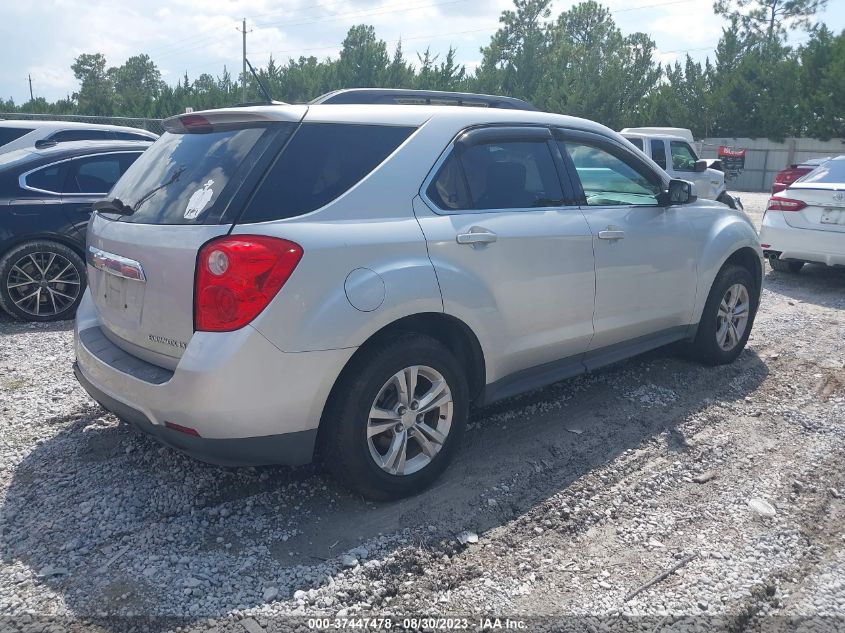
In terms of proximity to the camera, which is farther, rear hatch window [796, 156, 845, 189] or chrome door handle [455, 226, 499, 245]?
rear hatch window [796, 156, 845, 189]

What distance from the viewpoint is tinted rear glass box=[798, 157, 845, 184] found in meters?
9.02

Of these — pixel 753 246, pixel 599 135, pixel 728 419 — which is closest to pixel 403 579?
pixel 728 419

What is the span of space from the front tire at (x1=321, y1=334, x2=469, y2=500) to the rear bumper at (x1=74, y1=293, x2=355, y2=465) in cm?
12

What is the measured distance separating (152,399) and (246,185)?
979 millimetres

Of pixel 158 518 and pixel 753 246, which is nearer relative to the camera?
pixel 158 518

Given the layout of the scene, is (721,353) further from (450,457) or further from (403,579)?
(403,579)

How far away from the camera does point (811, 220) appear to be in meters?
8.77

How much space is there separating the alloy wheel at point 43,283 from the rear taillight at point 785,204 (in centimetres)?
797

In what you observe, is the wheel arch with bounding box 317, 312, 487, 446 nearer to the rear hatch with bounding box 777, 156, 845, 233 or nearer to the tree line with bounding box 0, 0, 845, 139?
the rear hatch with bounding box 777, 156, 845, 233

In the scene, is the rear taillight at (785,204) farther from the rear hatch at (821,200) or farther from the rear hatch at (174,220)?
the rear hatch at (174,220)

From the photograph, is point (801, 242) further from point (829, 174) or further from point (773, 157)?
point (773, 157)

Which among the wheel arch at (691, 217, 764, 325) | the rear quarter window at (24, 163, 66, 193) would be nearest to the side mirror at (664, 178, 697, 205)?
the wheel arch at (691, 217, 764, 325)

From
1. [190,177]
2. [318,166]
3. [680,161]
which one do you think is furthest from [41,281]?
[680,161]

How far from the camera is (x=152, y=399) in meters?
3.08
